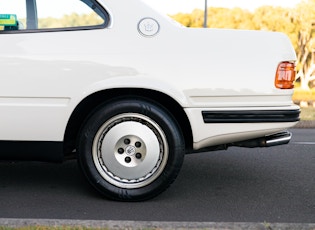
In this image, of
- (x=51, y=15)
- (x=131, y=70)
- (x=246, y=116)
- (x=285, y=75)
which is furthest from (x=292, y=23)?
(x=131, y=70)

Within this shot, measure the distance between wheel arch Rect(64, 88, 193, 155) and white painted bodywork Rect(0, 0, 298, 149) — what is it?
14 centimetres

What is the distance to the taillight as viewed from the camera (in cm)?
416

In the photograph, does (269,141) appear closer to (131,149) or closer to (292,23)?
(131,149)

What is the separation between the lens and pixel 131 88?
13.9 feet

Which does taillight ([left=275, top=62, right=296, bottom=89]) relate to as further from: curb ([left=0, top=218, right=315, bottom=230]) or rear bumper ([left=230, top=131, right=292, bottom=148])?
curb ([left=0, top=218, right=315, bottom=230])

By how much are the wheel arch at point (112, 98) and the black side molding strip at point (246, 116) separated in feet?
0.72

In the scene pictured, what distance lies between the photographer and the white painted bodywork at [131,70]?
13.5ft

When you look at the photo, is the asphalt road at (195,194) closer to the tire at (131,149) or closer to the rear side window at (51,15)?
the tire at (131,149)

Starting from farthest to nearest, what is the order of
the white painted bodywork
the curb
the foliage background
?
1. the foliage background
2. the white painted bodywork
3. the curb

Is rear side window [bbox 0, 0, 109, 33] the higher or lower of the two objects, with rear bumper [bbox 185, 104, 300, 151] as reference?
higher

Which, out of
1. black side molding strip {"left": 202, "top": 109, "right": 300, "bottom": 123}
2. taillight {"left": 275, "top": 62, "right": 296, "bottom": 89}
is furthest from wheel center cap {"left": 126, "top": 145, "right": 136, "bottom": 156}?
taillight {"left": 275, "top": 62, "right": 296, "bottom": 89}

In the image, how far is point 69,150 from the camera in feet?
14.8

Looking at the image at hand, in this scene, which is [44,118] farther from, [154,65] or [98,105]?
[154,65]

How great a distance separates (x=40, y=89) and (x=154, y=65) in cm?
Result: 87
